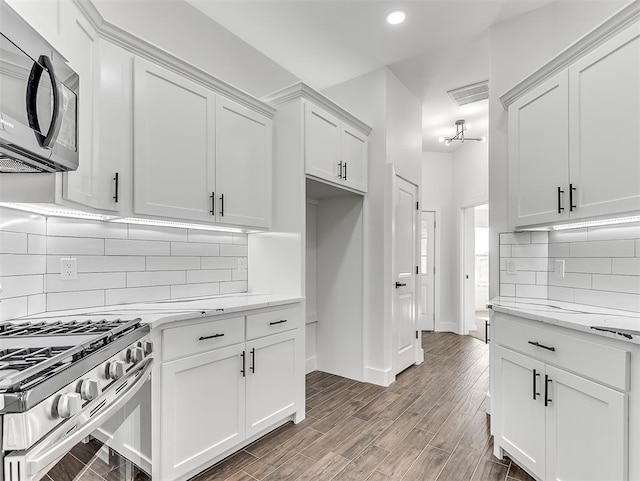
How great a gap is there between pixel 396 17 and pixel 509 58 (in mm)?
960

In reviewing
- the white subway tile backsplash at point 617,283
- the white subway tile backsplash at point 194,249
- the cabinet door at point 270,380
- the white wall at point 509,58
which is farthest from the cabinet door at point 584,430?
the white subway tile backsplash at point 194,249

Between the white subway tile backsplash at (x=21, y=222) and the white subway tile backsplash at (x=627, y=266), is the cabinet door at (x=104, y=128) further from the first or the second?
the white subway tile backsplash at (x=627, y=266)

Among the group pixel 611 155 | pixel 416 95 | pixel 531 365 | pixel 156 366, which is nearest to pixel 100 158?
pixel 156 366

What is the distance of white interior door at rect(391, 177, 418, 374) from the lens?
3.36 meters

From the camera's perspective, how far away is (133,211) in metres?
1.82

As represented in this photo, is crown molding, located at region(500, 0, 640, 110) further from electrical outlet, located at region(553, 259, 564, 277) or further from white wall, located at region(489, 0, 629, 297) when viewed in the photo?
electrical outlet, located at region(553, 259, 564, 277)

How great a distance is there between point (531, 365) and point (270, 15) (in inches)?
117

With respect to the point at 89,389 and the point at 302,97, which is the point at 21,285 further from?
the point at 302,97

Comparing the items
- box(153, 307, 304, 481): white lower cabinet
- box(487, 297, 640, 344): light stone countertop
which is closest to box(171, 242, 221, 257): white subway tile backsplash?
box(153, 307, 304, 481): white lower cabinet

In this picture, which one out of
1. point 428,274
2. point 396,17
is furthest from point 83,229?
point 428,274

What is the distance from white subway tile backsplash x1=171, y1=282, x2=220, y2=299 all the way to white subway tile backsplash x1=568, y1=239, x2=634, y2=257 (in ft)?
8.27

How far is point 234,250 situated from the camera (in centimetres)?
273

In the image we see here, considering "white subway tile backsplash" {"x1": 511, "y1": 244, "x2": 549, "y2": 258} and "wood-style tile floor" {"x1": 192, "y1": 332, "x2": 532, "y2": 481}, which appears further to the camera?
"white subway tile backsplash" {"x1": 511, "y1": 244, "x2": 549, "y2": 258}

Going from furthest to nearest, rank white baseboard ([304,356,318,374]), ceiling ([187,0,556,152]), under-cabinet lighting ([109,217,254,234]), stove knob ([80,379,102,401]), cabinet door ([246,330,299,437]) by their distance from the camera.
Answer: white baseboard ([304,356,318,374]), ceiling ([187,0,556,152]), cabinet door ([246,330,299,437]), under-cabinet lighting ([109,217,254,234]), stove knob ([80,379,102,401])
